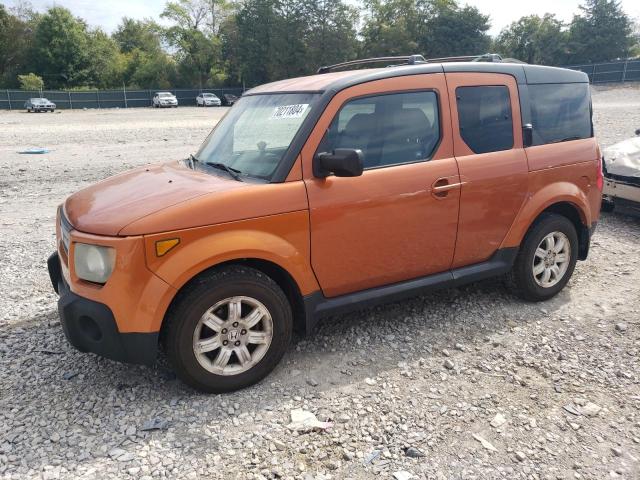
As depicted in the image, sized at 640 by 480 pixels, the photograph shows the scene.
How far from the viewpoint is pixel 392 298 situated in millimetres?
3980

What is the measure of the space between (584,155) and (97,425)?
4.43m

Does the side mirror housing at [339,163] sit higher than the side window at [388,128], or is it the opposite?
the side window at [388,128]

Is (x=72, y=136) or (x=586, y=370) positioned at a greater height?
(x=72, y=136)

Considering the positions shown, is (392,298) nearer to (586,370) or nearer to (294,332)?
(294,332)

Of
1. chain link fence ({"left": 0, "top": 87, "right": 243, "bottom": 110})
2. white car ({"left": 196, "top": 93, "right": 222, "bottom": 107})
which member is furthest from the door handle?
chain link fence ({"left": 0, "top": 87, "right": 243, "bottom": 110})

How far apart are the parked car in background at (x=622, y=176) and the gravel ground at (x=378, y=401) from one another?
9.16 feet

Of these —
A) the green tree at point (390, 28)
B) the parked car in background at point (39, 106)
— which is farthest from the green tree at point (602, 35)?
the parked car in background at point (39, 106)

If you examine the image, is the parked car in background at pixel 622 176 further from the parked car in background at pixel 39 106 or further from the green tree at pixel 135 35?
the green tree at pixel 135 35

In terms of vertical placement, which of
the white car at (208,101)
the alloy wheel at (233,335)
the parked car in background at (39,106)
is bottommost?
the alloy wheel at (233,335)

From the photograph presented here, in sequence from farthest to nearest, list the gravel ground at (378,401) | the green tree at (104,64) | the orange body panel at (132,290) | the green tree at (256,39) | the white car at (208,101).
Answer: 1. the green tree at (104,64)
2. the green tree at (256,39)
3. the white car at (208,101)
4. the orange body panel at (132,290)
5. the gravel ground at (378,401)

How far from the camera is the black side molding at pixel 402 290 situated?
12.1ft

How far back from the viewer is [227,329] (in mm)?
3371

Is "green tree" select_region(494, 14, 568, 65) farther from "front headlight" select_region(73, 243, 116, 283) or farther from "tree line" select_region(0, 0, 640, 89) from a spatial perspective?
"front headlight" select_region(73, 243, 116, 283)

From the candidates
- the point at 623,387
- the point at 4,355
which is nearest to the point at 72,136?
the point at 4,355
